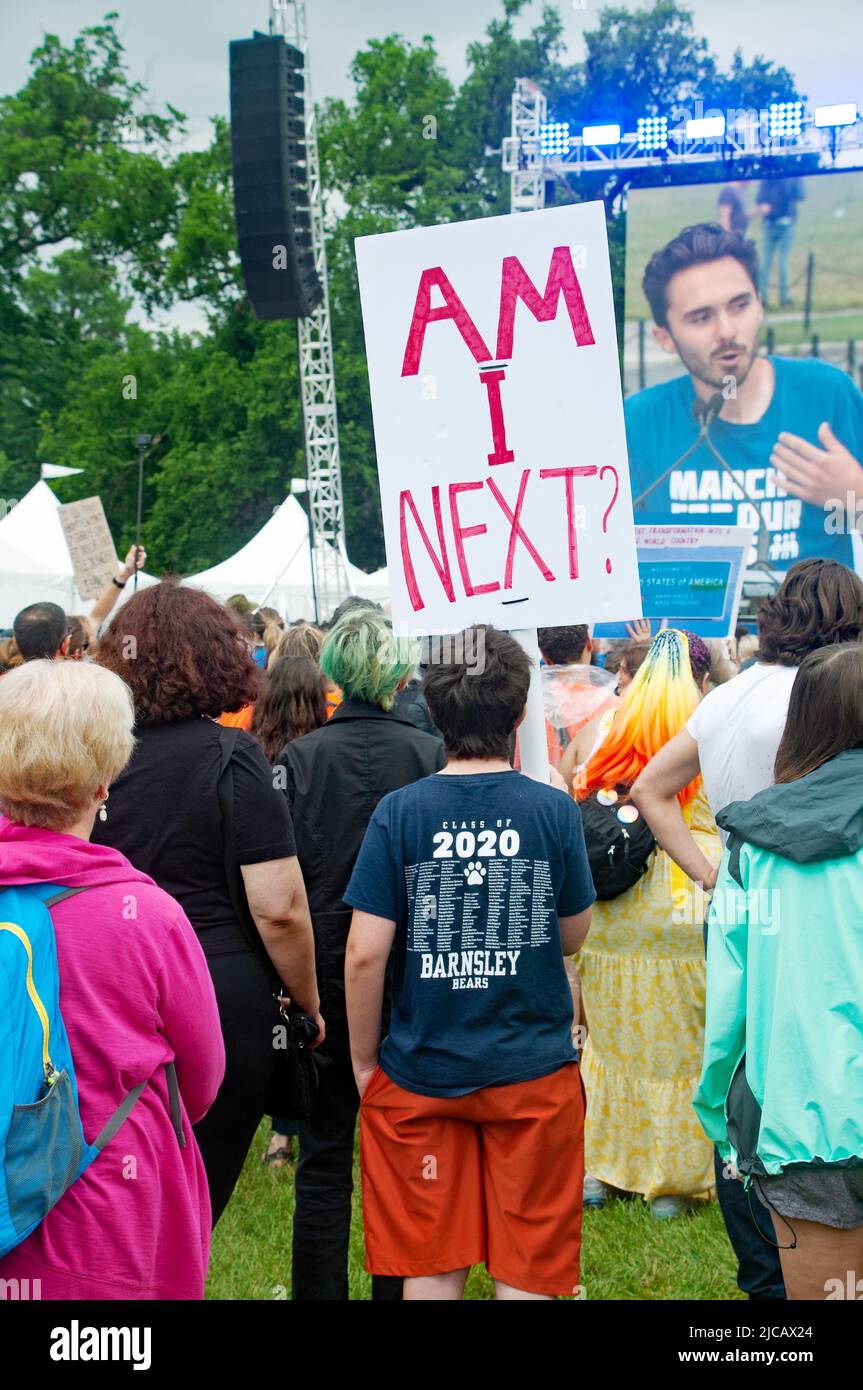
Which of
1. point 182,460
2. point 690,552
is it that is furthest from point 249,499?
point 690,552

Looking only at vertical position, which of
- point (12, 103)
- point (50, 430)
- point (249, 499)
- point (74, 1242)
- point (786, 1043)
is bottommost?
point (74, 1242)

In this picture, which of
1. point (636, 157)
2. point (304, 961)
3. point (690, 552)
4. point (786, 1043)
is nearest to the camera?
point (786, 1043)

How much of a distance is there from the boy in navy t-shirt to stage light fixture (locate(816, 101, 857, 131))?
15978 mm

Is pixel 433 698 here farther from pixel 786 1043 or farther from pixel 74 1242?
pixel 74 1242

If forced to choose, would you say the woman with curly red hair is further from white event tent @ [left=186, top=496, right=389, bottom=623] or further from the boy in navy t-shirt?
white event tent @ [left=186, top=496, right=389, bottom=623]

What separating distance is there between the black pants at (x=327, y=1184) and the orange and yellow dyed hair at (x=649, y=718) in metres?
1.17

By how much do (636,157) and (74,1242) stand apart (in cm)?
1718

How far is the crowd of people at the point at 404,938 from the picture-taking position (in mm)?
2090

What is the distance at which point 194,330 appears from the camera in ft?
112

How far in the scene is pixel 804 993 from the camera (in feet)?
7.51

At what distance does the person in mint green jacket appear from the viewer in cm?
227

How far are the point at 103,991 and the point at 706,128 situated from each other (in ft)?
55.2

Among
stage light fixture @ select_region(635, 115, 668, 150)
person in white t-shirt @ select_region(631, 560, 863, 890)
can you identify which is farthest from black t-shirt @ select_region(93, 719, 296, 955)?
stage light fixture @ select_region(635, 115, 668, 150)

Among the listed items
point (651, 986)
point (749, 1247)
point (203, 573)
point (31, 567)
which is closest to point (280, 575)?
point (203, 573)
